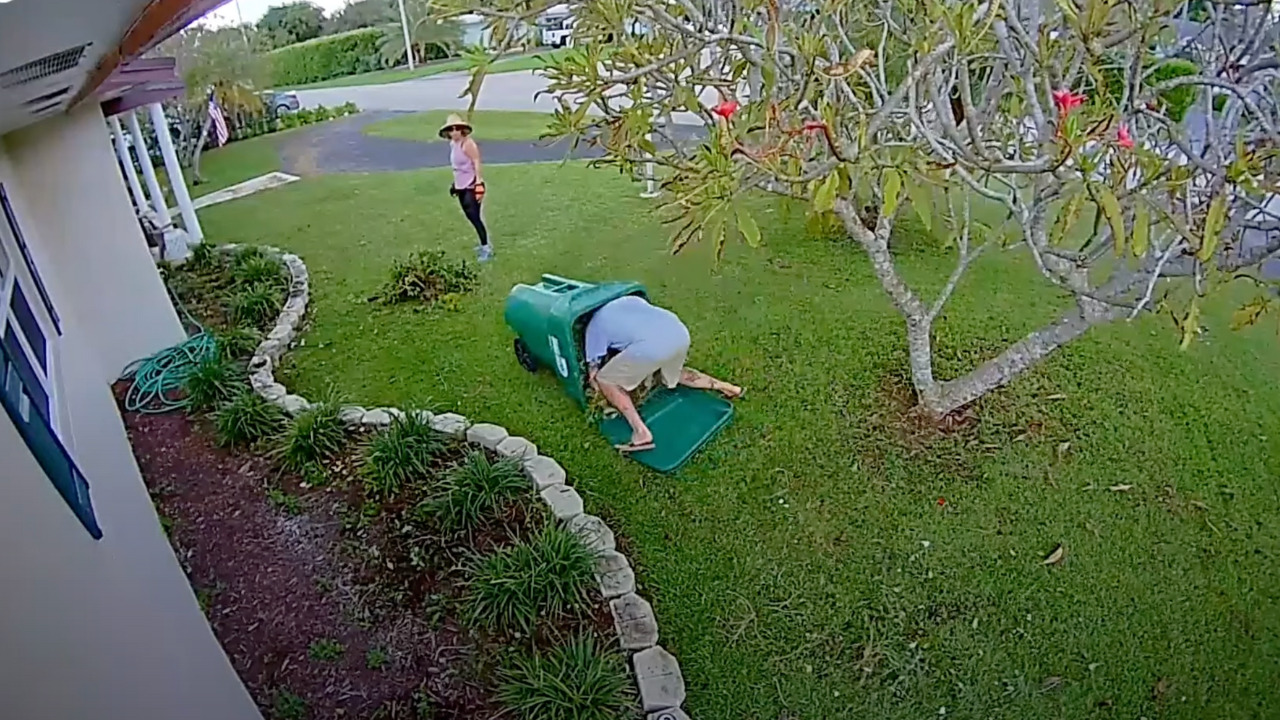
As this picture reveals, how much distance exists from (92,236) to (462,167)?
2505 mm

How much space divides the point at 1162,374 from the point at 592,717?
3.44 metres

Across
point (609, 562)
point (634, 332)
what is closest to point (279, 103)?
point (634, 332)

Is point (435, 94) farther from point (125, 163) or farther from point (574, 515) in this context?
point (574, 515)

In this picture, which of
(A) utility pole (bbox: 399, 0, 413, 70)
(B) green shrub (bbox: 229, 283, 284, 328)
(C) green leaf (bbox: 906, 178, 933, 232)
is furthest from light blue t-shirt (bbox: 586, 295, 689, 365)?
(A) utility pole (bbox: 399, 0, 413, 70)

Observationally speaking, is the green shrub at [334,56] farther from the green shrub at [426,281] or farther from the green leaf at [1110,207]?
the green leaf at [1110,207]

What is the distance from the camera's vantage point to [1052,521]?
129 inches

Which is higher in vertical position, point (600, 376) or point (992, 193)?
point (992, 193)

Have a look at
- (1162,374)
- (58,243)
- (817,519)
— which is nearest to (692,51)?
(817,519)

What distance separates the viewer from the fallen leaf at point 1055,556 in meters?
3.09

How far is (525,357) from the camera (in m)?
4.62

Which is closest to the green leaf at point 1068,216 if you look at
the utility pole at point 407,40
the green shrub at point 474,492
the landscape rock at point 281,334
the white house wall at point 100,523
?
the green shrub at point 474,492

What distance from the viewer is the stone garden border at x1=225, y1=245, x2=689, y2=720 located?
265 centimetres

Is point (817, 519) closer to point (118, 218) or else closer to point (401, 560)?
point (401, 560)

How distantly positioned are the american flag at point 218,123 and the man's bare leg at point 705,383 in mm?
10496
